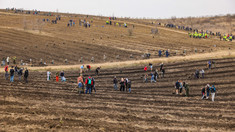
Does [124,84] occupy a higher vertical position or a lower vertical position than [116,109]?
higher

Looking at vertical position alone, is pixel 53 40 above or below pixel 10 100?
above

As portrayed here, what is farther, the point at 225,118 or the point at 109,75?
the point at 109,75

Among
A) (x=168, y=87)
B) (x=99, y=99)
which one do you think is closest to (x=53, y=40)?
(x=168, y=87)

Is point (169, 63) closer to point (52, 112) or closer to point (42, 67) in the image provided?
point (42, 67)

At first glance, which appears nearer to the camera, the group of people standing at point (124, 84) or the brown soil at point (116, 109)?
the brown soil at point (116, 109)

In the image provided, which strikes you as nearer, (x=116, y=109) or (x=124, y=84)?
(x=116, y=109)

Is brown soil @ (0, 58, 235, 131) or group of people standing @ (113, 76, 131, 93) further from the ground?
group of people standing @ (113, 76, 131, 93)

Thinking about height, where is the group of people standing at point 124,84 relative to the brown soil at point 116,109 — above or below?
above

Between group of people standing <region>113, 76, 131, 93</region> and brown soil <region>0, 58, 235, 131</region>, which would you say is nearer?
brown soil <region>0, 58, 235, 131</region>

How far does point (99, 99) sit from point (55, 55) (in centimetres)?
3545

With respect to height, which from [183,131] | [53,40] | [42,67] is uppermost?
[53,40]

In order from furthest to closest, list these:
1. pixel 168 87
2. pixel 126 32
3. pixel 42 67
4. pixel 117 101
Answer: pixel 126 32 < pixel 42 67 < pixel 168 87 < pixel 117 101

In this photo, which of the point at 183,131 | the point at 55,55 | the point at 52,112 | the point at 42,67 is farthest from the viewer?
the point at 55,55

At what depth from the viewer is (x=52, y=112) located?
19562mm
